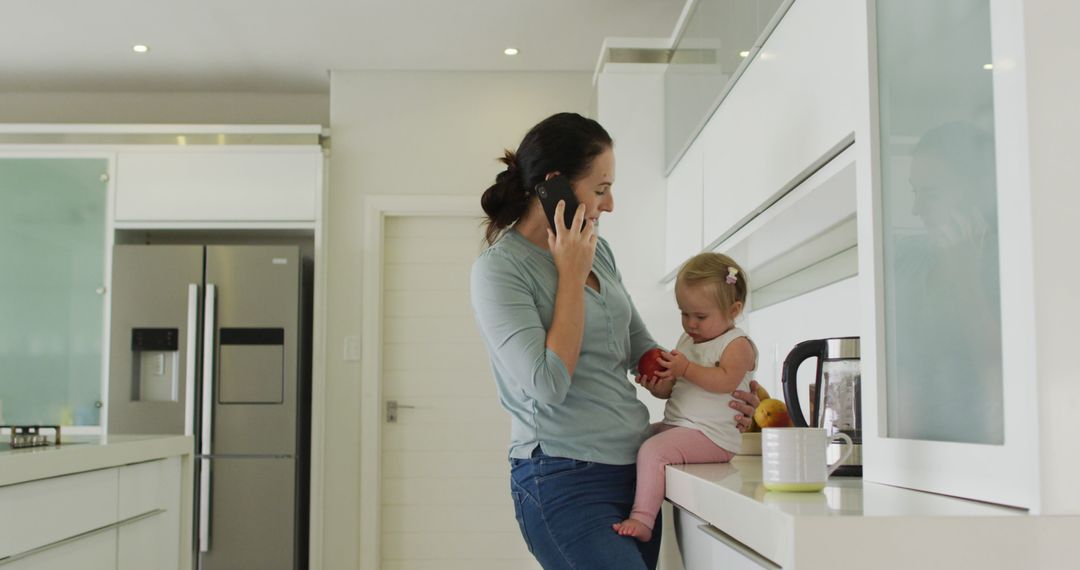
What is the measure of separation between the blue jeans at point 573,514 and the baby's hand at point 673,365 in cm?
20

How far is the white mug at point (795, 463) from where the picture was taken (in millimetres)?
1215

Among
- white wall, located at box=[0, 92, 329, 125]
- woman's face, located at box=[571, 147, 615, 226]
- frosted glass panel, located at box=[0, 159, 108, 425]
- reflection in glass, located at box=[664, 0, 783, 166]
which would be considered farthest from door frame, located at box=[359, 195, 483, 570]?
woman's face, located at box=[571, 147, 615, 226]

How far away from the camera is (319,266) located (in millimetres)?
4605

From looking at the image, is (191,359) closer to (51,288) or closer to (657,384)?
(51,288)

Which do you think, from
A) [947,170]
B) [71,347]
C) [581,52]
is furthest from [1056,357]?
[71,347]

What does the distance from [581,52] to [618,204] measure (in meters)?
1.22

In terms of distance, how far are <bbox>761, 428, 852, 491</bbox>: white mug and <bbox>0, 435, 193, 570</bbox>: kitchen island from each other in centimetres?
147

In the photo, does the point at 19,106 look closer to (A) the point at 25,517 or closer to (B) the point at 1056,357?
(A) the point at 25,517

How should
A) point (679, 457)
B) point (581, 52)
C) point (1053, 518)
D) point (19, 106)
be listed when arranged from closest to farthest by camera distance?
1. point (1053, 518)
2. point (679, 457)
3. point (581, 52)
4. point (19, 106)

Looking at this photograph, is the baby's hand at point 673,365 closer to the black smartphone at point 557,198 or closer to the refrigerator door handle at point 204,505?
the black smartphone at point 557,198

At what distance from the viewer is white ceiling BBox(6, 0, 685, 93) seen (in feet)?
13.0

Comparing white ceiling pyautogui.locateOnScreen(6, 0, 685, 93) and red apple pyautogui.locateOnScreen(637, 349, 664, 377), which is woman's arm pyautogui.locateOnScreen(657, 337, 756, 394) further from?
white ceiling pyautogui.locateOnScreen(6, 0, 685, 93)

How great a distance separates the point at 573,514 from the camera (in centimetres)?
153

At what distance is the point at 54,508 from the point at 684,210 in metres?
1.93
